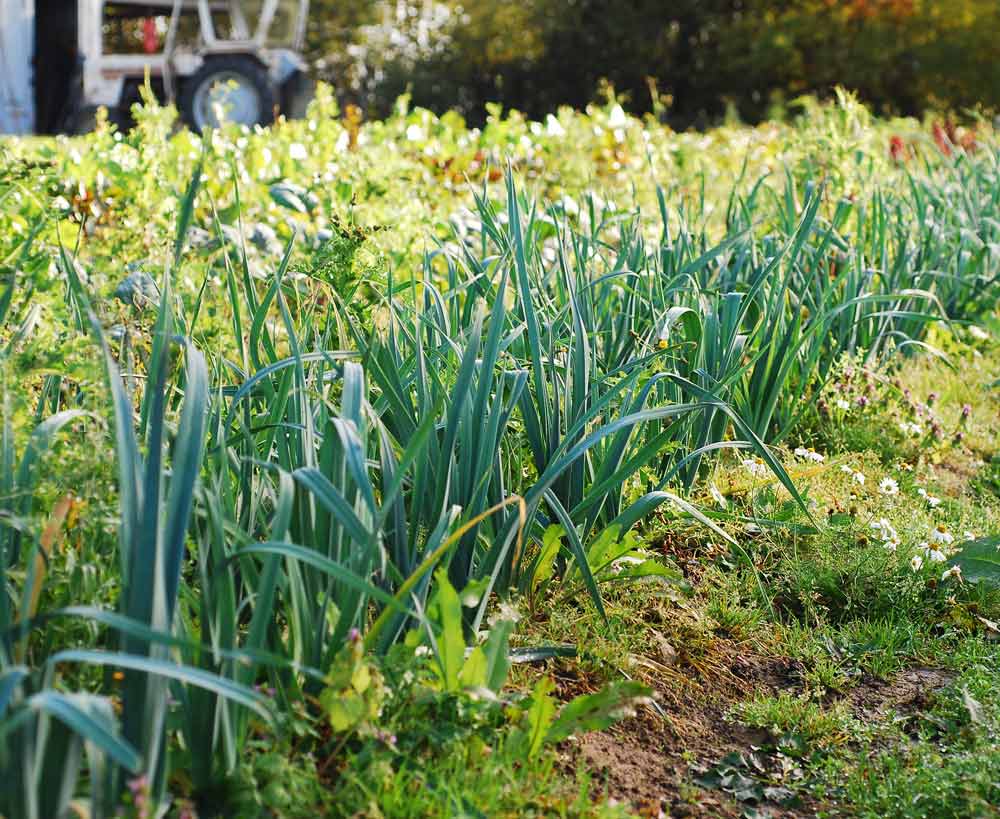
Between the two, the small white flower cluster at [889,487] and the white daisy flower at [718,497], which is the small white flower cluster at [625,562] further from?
the small white flower cluster at [889,487]

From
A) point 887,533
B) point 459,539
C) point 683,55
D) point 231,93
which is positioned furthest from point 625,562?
point 683,55

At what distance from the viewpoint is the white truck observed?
11859 mm

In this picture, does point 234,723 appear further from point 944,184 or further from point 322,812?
point 944,184

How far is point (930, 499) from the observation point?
2.92m

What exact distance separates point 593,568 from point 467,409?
17.5 inches

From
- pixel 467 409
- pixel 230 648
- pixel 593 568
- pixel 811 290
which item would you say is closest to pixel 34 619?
pixel 230 648

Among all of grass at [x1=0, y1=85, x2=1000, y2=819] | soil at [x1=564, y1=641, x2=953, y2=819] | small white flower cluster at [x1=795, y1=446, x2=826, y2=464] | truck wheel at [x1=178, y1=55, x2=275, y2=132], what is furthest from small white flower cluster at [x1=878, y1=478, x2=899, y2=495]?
truck wheel at [x1=178, y1=55, x2=275, y2=132]

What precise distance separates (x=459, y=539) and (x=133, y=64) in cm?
1134

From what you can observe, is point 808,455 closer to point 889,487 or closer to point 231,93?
point 889,487

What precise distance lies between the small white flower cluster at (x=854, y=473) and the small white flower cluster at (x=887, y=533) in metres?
0.28

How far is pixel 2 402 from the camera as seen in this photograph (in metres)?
1.62

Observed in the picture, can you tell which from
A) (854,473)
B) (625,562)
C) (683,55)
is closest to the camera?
(625,562)

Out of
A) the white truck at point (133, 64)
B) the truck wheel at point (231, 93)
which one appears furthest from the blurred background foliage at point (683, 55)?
the truck wheel at point (231, 93)

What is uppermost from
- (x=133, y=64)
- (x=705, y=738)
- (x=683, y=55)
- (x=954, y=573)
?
(x=683, y=55)
